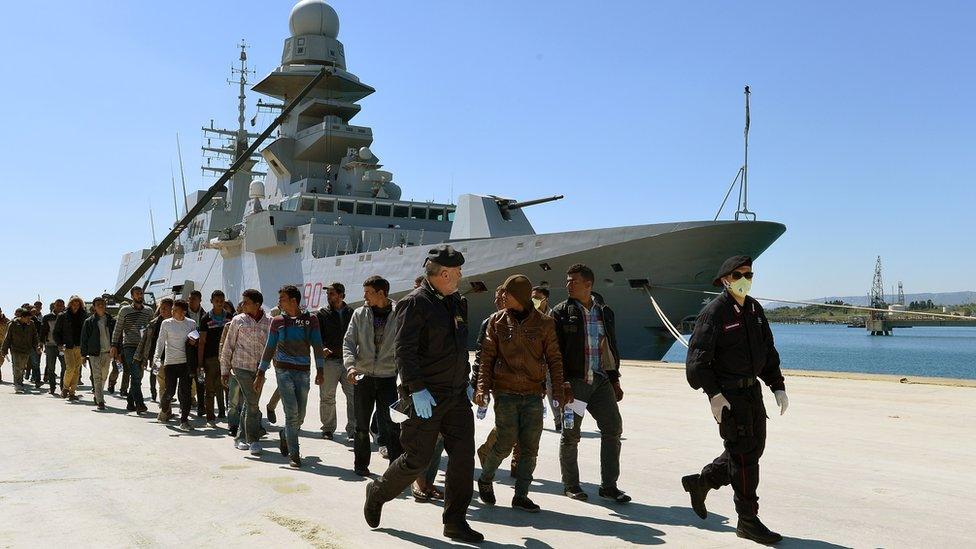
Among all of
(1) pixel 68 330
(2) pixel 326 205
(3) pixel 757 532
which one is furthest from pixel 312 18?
(3) pixel 757 532

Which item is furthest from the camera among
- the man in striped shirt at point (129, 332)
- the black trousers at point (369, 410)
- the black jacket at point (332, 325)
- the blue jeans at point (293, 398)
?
the man in striped shirt at point (129, 332)

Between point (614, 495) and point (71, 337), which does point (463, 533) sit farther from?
point (71, 337)

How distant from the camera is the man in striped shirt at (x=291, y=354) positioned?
21.4ft

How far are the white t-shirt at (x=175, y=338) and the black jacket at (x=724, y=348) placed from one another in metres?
6.64

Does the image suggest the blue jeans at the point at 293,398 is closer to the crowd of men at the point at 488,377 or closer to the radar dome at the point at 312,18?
the crowd of men at the point at 488,377

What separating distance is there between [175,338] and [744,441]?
697cm

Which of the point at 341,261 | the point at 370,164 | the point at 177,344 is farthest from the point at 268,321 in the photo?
the point at 370,164

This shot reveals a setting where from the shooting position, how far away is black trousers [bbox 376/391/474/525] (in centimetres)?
426

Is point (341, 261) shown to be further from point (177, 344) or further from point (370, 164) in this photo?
point (177, 344)

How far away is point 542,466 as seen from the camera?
6266mm

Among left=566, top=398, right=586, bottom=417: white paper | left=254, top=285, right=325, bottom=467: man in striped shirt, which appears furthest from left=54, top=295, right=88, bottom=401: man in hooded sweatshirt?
left=566, top=398, right=586, bottom=417: white paper

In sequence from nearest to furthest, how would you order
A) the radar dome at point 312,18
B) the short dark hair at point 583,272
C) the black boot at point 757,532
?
the black boot at point 757,532 → the short dark hair at point 583,272 → the radar dome at point 312,18

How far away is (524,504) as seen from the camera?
4855mm

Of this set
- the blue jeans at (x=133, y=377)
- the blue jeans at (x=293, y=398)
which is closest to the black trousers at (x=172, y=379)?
the blue jeans at (x=133, y=377)
